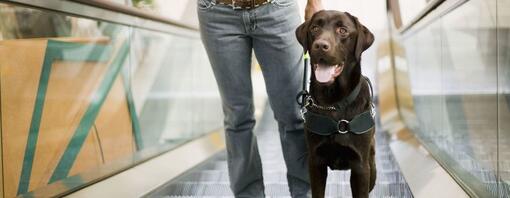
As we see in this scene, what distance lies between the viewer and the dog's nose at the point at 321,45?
2258 millimetres

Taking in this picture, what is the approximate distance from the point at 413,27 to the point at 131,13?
2.46 meters

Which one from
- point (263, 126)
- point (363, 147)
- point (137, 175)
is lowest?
point (263, 126)

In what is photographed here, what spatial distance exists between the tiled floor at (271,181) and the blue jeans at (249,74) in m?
0.69

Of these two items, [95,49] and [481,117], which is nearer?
[481,117]

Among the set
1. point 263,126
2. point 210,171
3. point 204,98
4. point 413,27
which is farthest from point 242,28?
point 263,126

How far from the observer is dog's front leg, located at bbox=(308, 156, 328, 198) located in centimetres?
250

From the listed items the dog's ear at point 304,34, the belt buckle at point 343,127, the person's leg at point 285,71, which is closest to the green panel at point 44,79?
the person's leg at point 285,71

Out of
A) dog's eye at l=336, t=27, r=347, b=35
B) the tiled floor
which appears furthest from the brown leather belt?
the tiled floor

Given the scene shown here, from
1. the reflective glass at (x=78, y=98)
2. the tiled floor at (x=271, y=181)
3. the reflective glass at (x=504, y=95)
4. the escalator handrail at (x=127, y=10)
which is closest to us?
the reflective glass at (x=504, y=95)

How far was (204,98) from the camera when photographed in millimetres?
5879

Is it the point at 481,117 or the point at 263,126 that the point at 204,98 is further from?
the point at 481,117

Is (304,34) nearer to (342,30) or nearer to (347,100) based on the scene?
(342,30)

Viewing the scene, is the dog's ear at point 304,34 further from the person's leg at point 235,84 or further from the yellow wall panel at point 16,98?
the yellow wall panel at point 16,98

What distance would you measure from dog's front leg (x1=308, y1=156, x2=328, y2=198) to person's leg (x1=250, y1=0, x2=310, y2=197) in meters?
0.27
